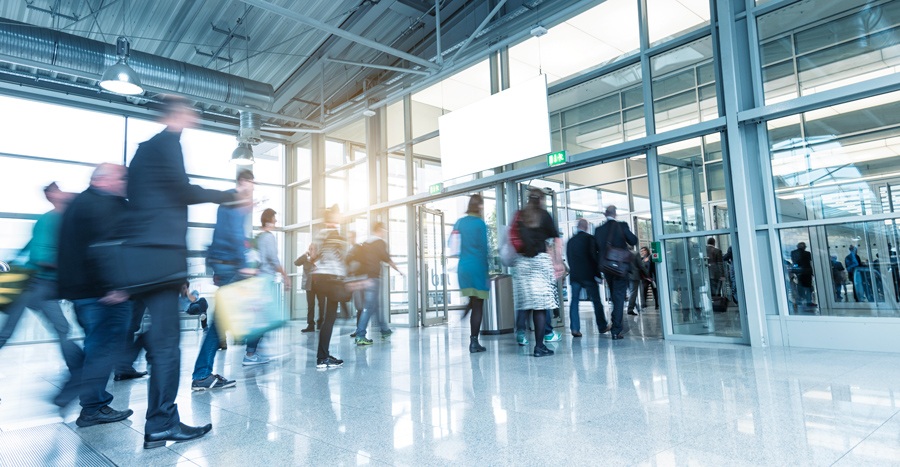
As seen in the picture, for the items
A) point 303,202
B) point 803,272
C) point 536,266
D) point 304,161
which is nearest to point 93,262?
point 536,266

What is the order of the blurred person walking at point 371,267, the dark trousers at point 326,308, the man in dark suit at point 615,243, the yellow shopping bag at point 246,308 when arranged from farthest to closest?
the blurred person walking at point 371,267
the man in dark suit at point 615,243
the dark trousers at point 326,308
the yellow shopping bag at point 246,308

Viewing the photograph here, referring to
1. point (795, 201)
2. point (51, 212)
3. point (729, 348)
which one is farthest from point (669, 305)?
point (51, 212)

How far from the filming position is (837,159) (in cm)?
482

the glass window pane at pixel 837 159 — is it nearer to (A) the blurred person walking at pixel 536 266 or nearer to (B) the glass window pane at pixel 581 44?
(B) the glass window pane at pixel 581 44

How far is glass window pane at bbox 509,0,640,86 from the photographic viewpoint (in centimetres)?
641

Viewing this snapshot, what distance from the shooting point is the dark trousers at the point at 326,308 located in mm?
4422

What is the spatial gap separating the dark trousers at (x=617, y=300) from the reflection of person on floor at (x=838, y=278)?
6.41 feet

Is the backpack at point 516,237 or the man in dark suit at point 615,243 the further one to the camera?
the man in dark suit at point 615,243

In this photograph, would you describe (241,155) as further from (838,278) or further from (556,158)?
(838,278)

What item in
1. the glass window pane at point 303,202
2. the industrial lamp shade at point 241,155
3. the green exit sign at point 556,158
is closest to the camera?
the green exit sign at point 556,158

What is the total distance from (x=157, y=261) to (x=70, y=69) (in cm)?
683

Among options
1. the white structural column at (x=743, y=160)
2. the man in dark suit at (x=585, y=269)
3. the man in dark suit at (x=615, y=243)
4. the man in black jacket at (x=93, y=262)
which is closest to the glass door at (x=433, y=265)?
the man in dark suit at (x=585, y=269)

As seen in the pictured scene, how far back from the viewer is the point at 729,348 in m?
4.93

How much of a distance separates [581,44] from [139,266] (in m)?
6.14
